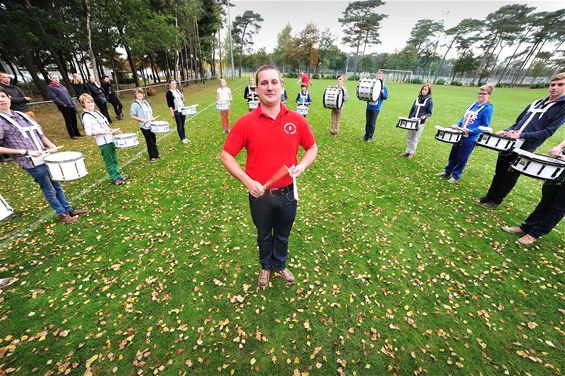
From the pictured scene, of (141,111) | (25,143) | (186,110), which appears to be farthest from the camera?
(186,110)

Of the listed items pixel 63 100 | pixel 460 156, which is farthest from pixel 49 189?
pixel 460 156

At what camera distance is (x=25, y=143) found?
4.51m

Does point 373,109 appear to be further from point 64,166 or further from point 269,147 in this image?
point 64,166

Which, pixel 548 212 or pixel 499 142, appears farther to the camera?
pixel 499 142

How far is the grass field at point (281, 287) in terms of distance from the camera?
3.16m

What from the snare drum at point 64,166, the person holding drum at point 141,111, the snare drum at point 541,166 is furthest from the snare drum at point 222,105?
the snare drum at point 541,166

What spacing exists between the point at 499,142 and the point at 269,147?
556 centimetres

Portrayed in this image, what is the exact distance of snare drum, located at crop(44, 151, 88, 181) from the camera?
4531 mm

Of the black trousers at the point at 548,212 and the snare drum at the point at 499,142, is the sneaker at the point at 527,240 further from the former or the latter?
the snare drum at the point at 499,142

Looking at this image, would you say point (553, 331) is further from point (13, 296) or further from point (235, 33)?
point (235, 33)

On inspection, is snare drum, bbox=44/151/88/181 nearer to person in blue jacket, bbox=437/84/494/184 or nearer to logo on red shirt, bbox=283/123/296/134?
logo on red shirt, bbox=283/123/296/134

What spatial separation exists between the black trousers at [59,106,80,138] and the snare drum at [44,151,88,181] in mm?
8634

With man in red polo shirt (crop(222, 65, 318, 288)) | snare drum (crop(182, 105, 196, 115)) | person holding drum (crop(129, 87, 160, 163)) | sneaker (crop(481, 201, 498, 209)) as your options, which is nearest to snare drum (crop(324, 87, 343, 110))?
snare drum (crop(182, 105, 196, 115))

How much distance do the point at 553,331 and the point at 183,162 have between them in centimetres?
1002
